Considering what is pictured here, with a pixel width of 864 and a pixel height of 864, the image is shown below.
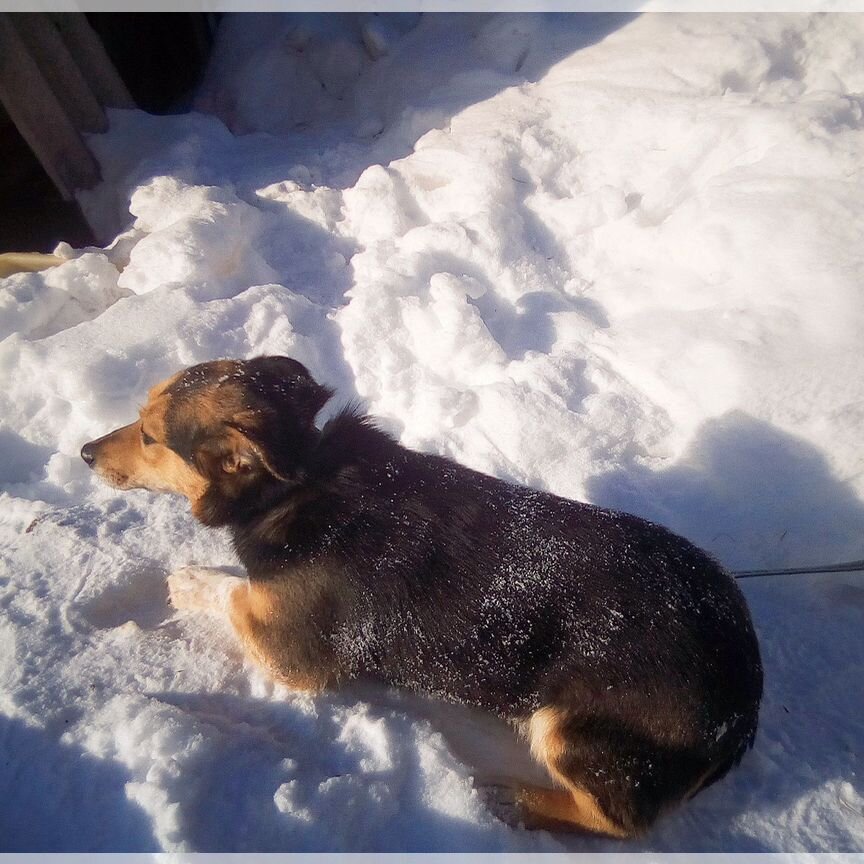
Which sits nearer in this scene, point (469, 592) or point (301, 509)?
point (469, 592)

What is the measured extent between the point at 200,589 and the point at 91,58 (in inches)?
Result: 192

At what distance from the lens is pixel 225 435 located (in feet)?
7.95

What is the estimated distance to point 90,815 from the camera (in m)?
2.08

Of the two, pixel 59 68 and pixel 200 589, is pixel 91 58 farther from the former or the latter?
pixel 200 589

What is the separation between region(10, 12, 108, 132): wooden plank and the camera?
15.1 feet

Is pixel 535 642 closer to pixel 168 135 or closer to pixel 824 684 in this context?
pixel 824 684

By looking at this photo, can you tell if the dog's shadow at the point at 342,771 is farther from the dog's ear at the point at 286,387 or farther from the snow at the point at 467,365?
the dog's ear at the point at 286,387

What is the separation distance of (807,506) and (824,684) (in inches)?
34.9

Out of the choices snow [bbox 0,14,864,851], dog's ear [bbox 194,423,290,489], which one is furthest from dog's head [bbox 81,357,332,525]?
snow [bbox 0,14,864,851]

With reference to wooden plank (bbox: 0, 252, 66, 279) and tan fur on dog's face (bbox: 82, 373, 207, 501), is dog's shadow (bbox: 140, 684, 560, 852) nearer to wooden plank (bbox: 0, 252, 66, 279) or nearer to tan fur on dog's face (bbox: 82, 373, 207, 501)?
tan fur on dog's face (bbox: 82, 373, 207, 501)

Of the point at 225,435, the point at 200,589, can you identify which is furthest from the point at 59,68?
the point at 200,589

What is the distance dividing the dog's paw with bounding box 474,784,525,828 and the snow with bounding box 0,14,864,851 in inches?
1.8

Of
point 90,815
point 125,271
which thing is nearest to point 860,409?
point 90,815

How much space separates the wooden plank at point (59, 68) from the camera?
4.59m
